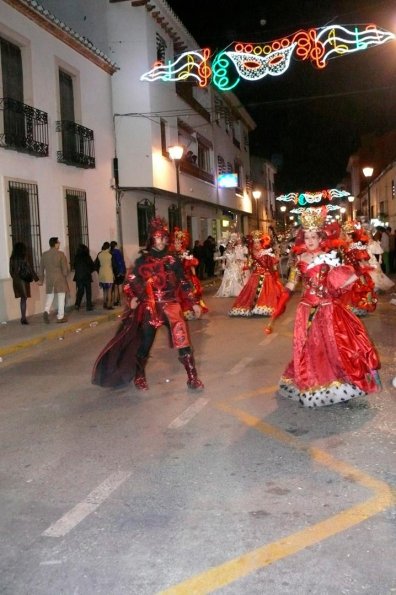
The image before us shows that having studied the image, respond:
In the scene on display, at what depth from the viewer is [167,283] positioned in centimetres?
689

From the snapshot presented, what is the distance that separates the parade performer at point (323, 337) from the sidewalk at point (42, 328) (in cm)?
558

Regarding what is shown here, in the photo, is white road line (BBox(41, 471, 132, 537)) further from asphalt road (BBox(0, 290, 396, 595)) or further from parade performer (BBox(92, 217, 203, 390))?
parade performer (BBox(92, 217, 203, 390))

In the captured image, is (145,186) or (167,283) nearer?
(167,283)

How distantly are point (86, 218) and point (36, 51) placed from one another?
460 cm

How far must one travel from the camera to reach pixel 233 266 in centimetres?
1791

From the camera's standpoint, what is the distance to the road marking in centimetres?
301

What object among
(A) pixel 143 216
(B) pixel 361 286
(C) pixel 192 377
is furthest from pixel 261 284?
(A) pixel 143 216

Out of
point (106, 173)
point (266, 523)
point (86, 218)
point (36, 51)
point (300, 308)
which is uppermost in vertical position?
point (36, 51)

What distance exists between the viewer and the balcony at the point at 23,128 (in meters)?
13.9

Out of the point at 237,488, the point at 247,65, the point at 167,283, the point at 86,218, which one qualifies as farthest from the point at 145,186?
the point at 237,488

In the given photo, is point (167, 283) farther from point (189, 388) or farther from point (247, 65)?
point (247, 65)

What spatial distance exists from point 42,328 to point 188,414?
22.5 ft

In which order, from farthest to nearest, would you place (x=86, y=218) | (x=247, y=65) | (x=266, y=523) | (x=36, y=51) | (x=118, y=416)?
(x=86, y=218) < (x=36, y=51) < (x=247, y=65) < (x=118, y=416) < (x=266, y=523)

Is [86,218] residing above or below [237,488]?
above
